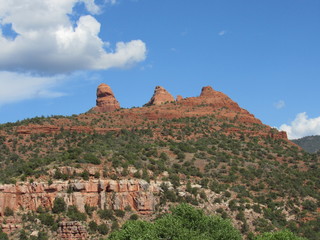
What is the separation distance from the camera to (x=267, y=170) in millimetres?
65688

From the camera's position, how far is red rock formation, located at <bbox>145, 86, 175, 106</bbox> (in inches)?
4375

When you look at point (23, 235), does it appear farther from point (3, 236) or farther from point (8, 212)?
point (8, 212)

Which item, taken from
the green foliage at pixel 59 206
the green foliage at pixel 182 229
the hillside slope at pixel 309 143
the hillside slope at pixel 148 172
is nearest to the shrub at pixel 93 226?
the hillside slope at pixel 148 172

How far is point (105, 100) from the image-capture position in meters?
115

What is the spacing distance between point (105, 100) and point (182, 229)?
8194 centimetres

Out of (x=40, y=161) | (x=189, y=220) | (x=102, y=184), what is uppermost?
(x=40, y=161)

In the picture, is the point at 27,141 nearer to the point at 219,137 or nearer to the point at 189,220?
the point at 219,137

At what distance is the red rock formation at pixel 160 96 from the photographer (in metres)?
111

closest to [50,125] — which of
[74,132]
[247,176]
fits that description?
[74,132]

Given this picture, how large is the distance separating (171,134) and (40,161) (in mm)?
27138

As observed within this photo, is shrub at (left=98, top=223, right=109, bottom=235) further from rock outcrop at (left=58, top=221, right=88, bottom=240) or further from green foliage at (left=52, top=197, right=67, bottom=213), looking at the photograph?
green foliage at (left=52, top=197, right=67, bottom=213)

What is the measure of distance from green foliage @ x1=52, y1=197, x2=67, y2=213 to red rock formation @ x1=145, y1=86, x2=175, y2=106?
212ft

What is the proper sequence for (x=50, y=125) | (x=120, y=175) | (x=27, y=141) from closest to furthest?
(x=120, y=175), (x=27, y=141), (x=50, y=125)

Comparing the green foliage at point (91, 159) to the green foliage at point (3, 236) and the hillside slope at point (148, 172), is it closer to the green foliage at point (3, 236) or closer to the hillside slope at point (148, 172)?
the hillside slope at point (148, 172)
